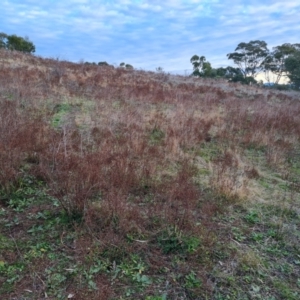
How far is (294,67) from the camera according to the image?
107ft

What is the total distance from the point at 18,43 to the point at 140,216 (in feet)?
93.3

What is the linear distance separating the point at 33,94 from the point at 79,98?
4.56 feet

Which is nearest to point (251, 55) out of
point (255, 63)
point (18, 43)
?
point (255, 63)

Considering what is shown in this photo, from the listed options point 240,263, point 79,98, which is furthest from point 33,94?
point 240,263

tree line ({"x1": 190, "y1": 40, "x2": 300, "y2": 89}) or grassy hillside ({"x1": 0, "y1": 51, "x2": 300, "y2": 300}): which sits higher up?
tree line ({"x1": 190, "y1": 40, "x2": 300, "y2": 89})

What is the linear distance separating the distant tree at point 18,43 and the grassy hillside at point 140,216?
23.4 metres

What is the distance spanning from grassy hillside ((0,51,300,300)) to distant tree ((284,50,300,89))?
101 feet

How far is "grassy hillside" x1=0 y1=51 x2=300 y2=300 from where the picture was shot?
2.34 metres

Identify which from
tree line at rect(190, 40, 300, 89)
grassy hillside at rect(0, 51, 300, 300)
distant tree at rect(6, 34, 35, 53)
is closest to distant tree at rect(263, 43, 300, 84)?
tree line at rect(190, 40, 300, 89)

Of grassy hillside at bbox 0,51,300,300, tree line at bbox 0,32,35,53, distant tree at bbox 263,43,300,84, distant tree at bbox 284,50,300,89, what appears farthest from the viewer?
distant tree at bbox 263,43,300,84

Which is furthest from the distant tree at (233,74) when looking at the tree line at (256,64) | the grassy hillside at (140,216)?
the grassy hillside at (140,216)

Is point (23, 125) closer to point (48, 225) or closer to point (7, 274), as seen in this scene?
point (48, 225)

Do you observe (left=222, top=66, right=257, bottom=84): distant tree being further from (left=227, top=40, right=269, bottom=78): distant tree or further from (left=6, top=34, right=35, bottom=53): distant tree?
(left=6, top=34, right=35, bottom=53): distant tree

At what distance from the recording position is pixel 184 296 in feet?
7.36
